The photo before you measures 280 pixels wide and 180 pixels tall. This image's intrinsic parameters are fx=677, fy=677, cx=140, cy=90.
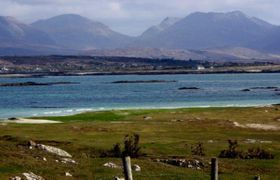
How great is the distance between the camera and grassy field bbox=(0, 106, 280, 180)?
34562mm

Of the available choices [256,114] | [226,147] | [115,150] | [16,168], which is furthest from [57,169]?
[256,114]

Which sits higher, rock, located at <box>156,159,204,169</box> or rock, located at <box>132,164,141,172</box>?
rock, located at <box>132,164,141,172</box>

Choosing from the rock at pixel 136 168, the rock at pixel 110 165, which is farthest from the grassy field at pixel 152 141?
the rock at pixel 110 165

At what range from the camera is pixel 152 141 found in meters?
53.8

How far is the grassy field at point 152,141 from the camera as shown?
1361 inches

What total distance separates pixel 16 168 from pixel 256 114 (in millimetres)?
60090

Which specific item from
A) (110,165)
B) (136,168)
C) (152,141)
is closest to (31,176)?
(110,165)

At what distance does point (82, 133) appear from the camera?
60.5m

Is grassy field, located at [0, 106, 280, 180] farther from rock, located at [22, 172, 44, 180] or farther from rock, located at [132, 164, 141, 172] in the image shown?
rock, located at [22, 172, 44, 180]

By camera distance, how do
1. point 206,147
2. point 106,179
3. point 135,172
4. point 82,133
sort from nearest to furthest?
point 106,179
point 135,172
point 206,147
point 82,133

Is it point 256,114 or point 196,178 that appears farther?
point 256,114

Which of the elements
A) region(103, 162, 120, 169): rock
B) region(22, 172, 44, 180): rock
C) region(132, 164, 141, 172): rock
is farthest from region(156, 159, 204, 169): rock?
region(22, 172, 44, 180): rock

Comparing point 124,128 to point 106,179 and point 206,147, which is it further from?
point 106,179

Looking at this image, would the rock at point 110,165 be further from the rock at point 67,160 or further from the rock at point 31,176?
the rock at point 31,176
